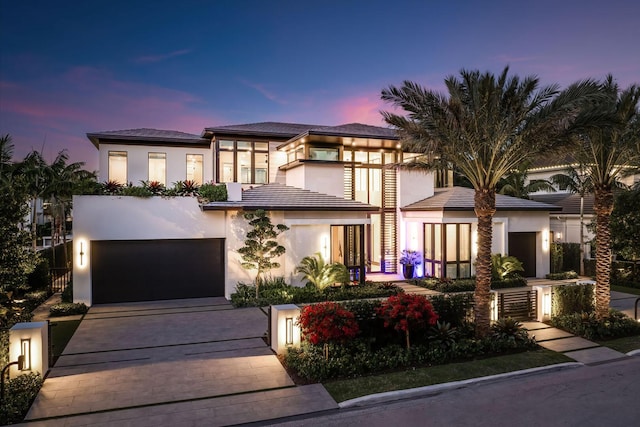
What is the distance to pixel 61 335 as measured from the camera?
38.6 feet

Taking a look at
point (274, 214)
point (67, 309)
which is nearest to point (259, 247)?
point (274, 214)

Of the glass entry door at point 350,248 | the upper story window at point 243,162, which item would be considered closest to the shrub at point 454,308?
the glass entry door at point 350,248

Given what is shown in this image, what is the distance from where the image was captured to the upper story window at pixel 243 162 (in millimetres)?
21922

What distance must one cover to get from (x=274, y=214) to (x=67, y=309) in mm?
8034

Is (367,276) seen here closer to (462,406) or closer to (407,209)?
(407,209)

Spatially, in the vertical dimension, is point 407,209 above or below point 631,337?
above

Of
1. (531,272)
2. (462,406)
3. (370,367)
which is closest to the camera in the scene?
(462,406)

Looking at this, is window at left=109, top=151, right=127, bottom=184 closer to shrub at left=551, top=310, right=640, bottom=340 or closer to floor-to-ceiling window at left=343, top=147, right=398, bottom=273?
floor-to-ceiling window at left=343, top=147, right=398, bottom=273

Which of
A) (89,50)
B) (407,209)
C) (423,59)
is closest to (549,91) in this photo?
(407,209)

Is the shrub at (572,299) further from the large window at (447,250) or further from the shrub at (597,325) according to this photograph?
the large window at (447,250)

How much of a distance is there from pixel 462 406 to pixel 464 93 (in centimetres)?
776

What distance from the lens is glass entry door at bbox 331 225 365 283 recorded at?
18.6 m

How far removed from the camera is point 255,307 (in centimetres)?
1539

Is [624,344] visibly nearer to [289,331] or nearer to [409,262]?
[289,331]
